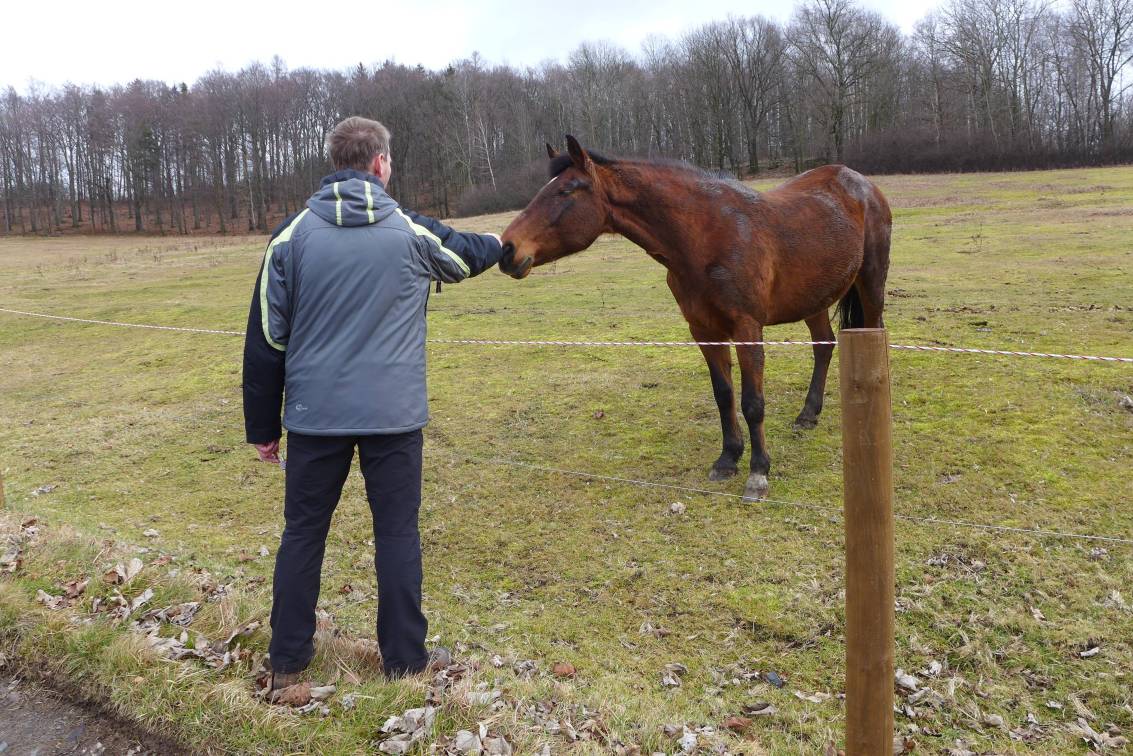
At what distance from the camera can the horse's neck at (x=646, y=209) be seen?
496 centimetres

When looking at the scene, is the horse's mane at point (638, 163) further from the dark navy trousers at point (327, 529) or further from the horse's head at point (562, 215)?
the dark navy trousers at point (327, 529)

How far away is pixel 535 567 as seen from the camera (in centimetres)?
445

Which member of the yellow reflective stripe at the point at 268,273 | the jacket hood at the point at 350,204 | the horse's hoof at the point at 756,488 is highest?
the jacket hood at the point at 350,204

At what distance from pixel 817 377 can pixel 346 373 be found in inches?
197

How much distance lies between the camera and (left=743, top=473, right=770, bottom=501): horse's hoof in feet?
16.6

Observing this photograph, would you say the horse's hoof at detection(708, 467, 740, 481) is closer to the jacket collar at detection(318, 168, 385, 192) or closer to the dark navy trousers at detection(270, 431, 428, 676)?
the dark navy trousers at detection(270, 431, 428, 676)

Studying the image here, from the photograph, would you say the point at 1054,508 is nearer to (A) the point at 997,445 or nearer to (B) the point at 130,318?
(A) the point at 997,445

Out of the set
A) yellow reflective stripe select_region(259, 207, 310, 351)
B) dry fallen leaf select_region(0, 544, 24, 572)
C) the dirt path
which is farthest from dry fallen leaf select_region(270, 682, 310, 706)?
dry fallen leaf select_region(0, 544, 24, 572)

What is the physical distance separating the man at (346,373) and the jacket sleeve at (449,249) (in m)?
0.01

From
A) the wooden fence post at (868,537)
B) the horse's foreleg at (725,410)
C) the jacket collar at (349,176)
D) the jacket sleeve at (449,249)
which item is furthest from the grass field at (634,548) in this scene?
the jacket collar at (349,176)

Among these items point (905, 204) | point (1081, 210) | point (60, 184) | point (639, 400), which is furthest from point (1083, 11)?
point (60, 184)

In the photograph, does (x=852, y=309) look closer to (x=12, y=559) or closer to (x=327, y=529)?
(x=327, y=529)

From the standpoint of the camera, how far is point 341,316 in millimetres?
2750

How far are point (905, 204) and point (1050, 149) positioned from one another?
86.3ft
